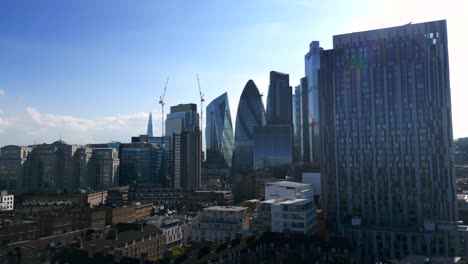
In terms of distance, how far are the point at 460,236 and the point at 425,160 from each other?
23.8 m

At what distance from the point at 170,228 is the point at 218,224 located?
14.9m

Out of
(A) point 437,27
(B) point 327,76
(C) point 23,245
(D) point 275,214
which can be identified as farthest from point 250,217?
(A) point 437,27

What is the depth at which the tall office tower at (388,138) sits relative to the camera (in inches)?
4786

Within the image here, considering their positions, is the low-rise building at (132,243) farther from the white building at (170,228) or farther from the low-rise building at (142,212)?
the low-rise building at (142,212)

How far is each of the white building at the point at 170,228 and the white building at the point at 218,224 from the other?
609 centimetres

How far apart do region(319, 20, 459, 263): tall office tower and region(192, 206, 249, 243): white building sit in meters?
30.2

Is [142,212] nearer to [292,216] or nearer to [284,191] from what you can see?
[284,191]

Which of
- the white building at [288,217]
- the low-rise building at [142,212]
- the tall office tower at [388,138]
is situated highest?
the tall office tower at [388,138]

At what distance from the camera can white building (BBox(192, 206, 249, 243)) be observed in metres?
120

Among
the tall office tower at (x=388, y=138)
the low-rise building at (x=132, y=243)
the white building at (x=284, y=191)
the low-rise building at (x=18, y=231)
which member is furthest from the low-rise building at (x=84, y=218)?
the tall office tower at (x=388, y=138)

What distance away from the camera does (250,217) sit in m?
135

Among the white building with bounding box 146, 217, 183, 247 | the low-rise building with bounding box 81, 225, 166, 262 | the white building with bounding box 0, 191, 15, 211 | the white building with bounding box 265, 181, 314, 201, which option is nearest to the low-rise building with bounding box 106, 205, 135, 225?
the white building with bounding box 146, 217, 183, 247

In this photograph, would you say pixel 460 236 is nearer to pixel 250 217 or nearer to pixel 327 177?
pixel 327 177

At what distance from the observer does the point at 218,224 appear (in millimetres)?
120562
